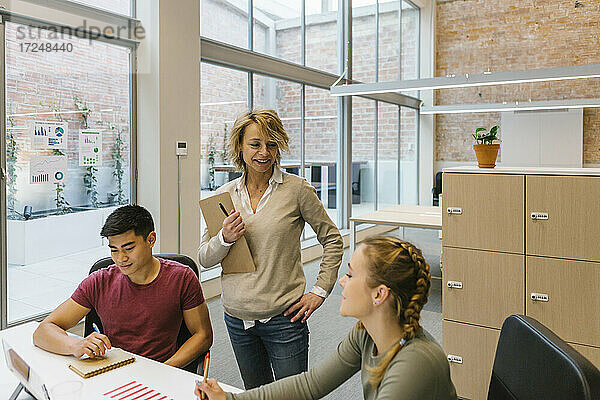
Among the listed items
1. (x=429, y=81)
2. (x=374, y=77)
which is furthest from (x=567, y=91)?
(x=429, y=81)

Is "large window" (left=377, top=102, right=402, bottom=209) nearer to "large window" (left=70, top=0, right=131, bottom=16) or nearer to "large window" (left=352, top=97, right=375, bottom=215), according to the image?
"large window" (left=352, top=97, right=375, bottom=215)

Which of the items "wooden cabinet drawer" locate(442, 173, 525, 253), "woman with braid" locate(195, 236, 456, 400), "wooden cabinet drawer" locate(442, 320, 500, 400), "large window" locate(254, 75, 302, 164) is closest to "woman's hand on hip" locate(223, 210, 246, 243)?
"woman with braid" locate(195, 236, 456, 400)

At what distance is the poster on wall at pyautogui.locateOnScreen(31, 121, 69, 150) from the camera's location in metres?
3.49

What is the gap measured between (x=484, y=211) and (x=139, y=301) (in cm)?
182

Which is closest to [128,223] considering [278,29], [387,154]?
[278,29]

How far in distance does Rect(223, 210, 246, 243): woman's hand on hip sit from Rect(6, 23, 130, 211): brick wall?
7.38ft

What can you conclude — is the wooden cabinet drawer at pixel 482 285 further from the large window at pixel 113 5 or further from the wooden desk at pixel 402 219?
the large window at pixel 113 5

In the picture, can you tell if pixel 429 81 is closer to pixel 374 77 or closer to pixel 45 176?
pixel 45 176

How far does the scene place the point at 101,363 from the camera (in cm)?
159

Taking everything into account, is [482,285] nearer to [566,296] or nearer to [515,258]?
[515,258]

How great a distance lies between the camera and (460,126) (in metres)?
10.3

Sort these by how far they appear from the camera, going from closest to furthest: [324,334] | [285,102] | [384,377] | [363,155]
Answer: [384,377], [324,334], [285,102], [363,155]

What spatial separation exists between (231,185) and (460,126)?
358 inches

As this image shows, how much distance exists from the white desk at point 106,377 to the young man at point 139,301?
15cm
